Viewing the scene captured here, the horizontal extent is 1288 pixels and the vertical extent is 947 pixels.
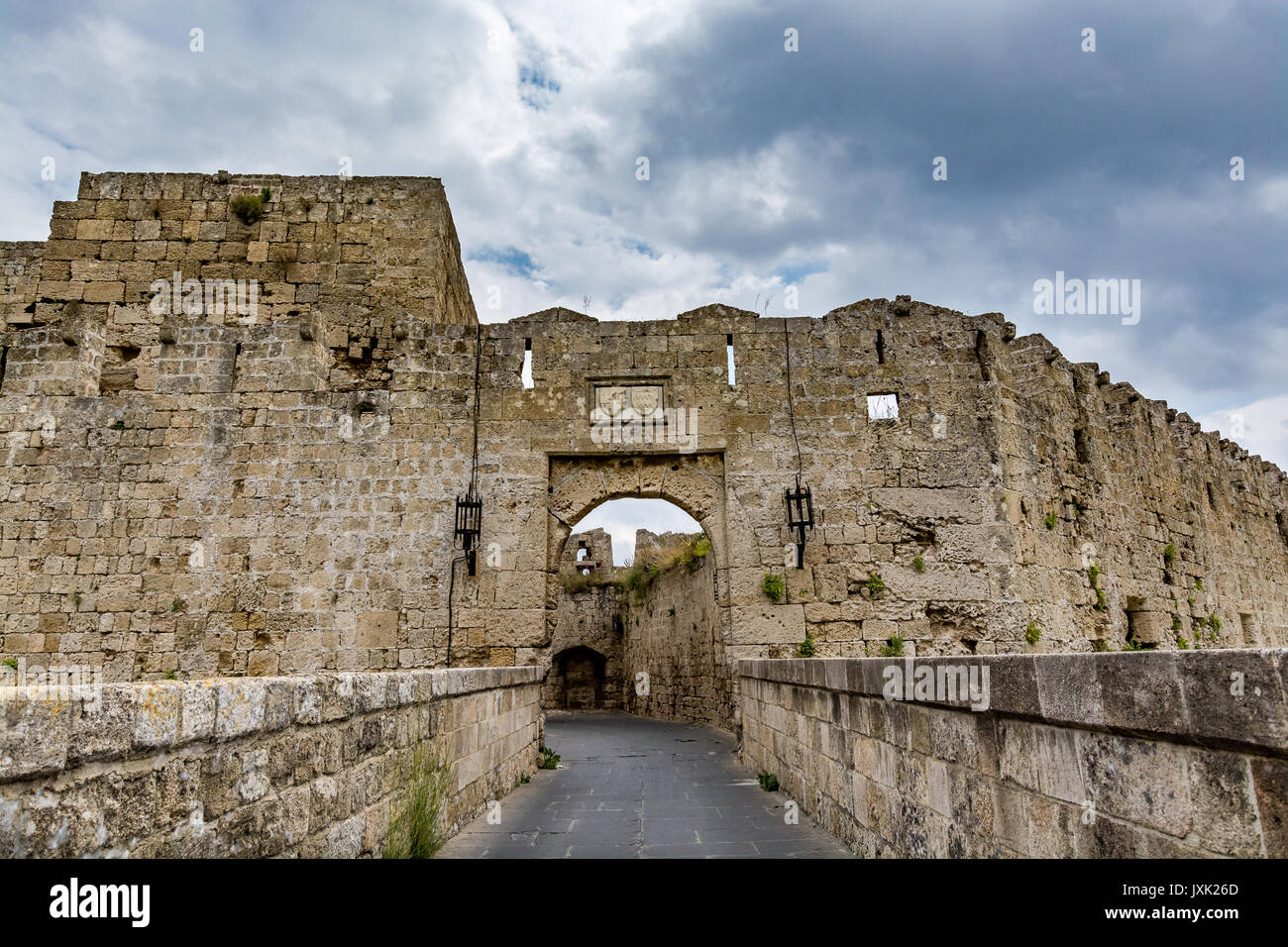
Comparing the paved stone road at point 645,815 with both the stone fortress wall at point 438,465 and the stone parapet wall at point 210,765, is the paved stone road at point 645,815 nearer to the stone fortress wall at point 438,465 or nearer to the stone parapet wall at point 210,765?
the stone parapet wall at point 210,765

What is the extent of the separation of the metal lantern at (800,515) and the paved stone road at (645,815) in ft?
8.53

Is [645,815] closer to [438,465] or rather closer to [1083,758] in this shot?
[1083,758]

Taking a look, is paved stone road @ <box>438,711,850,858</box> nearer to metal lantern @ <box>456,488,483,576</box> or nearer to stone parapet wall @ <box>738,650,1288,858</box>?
stone parapet wall @ <box>738,650,1288,858</box>

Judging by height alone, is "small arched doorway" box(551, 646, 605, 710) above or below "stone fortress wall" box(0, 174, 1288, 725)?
below

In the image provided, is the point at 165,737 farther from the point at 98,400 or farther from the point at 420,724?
the point at 98,400

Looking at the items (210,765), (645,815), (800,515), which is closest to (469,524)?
(800,515)

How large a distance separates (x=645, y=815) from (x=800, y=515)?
4.58 m

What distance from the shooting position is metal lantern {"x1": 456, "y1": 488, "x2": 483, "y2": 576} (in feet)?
31.1

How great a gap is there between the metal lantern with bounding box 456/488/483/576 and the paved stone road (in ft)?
8.96

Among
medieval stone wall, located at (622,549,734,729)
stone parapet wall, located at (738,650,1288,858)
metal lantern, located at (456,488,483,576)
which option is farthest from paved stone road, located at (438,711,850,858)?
medieval stone wall, located at (622,549,734,729)
